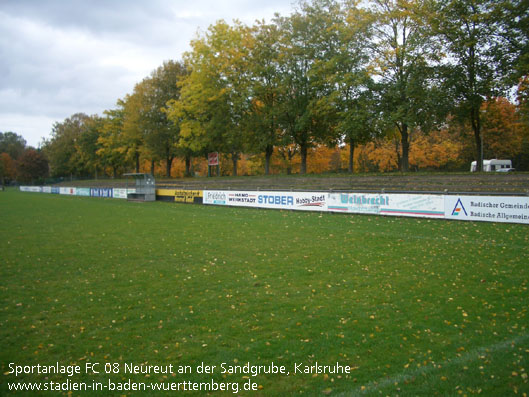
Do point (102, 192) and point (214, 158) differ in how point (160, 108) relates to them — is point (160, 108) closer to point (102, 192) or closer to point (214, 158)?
point (214, 158)

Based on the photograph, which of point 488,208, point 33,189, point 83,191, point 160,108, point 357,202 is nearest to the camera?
point 488,208

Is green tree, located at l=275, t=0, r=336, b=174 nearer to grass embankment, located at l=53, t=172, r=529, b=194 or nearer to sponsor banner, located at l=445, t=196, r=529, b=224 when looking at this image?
grass embankment, located at l=53, t=172, r=529, b=194

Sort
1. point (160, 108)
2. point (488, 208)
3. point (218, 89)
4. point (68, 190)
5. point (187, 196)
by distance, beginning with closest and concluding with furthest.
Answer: point (488, 208), point (187, 196), point (218, 89), point (160, 108), point (68, 190)

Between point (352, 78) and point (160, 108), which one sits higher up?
point (160, 108)

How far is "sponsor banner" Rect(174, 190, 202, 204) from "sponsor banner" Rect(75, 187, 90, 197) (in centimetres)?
2414

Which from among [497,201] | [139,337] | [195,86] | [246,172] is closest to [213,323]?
[139,337]

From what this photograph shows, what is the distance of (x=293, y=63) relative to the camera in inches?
1368

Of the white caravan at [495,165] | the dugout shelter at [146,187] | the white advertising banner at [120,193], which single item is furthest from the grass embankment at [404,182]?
the white caravan at [495,165]

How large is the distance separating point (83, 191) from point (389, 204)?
156 feet

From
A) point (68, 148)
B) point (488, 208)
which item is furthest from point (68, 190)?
point (488, 208)

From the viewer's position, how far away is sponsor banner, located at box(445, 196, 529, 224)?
15.2 metres

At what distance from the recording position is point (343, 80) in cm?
2889

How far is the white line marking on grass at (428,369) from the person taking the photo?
416 centimetres

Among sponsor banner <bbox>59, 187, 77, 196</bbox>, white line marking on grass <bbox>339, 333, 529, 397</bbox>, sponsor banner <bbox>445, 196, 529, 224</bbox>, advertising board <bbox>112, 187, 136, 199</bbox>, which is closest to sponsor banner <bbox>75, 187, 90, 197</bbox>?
sponsor banner <bbox>59, 187, 77, 196</bbox>
